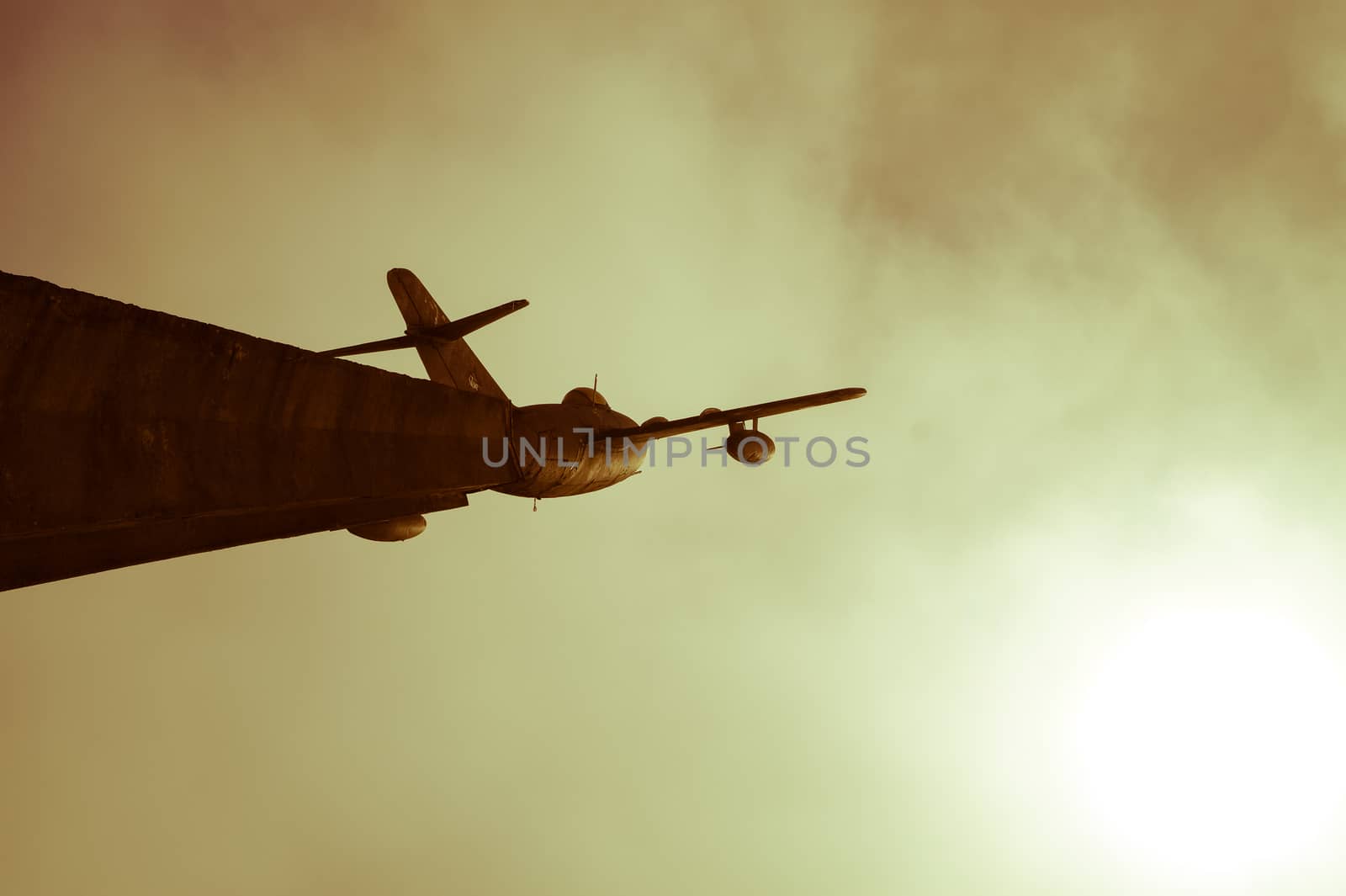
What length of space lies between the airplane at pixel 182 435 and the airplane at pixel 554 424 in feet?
7.30

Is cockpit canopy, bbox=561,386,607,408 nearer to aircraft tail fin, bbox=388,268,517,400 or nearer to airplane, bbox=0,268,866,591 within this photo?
aircraft tail fin, bbox=388,268,517,400

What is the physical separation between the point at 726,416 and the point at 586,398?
3.03 metres

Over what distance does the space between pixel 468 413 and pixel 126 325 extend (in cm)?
325

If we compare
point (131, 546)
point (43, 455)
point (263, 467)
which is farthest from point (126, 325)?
point (131, 546)

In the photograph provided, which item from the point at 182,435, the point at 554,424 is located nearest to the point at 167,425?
the point at 182,435

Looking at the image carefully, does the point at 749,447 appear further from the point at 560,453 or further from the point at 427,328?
the point at 427,328

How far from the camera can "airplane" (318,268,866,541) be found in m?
11.1

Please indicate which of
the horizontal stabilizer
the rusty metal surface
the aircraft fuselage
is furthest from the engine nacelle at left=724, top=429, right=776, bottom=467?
the rusty metal surface

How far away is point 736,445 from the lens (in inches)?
559

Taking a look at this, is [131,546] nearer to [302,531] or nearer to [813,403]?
[302,531]

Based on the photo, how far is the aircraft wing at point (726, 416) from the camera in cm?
1320

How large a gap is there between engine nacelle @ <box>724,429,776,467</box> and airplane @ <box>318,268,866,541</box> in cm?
2

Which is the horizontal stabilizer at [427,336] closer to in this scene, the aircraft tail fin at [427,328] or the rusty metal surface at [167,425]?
the aircraft tail fin at [427,328]

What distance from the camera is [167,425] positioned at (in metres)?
Answer: 4.00
